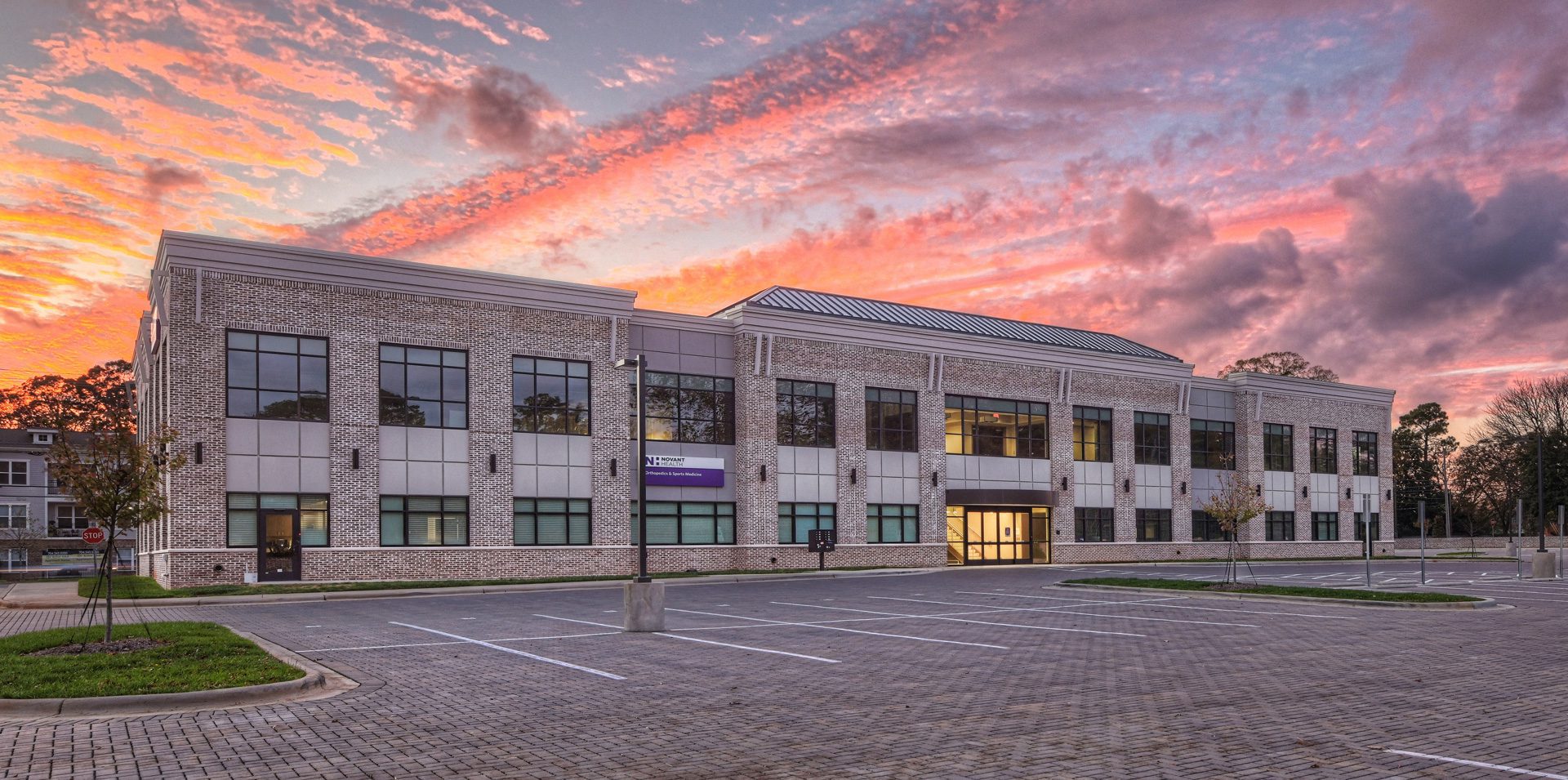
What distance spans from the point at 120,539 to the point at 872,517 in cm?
5671

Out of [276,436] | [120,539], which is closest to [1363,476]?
[276,436]

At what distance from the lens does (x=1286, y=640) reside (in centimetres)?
1773

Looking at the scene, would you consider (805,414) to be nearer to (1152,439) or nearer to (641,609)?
(1152,439)

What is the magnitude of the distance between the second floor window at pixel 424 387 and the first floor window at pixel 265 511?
3485 millimetres

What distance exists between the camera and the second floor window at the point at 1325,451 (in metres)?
64.1

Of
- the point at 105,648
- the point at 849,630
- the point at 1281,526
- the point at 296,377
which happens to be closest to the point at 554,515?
the point at 296,377

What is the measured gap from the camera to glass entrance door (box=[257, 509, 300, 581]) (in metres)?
33.5

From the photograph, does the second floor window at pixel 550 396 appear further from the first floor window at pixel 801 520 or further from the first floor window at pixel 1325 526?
the first floor window at pixel 1325 526

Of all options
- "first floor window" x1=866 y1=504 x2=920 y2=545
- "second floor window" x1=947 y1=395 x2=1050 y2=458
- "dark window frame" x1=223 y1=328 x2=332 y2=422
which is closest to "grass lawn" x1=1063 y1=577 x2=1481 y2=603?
"first floor window" x1=866 y1=504 x2=920 y2=545

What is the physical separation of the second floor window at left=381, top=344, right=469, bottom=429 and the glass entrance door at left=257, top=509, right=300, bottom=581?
4.22 meters

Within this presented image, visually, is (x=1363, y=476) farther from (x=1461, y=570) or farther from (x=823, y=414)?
(x=823, y=414)

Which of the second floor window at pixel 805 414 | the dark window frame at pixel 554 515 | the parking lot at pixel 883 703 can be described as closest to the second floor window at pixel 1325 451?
the second floor window at pixel 805 414

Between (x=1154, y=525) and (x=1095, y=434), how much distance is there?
6466 millimetres

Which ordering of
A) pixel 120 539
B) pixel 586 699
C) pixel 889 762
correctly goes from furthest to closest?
pixel 120 539, pixel 586 699, pixel 889 762
